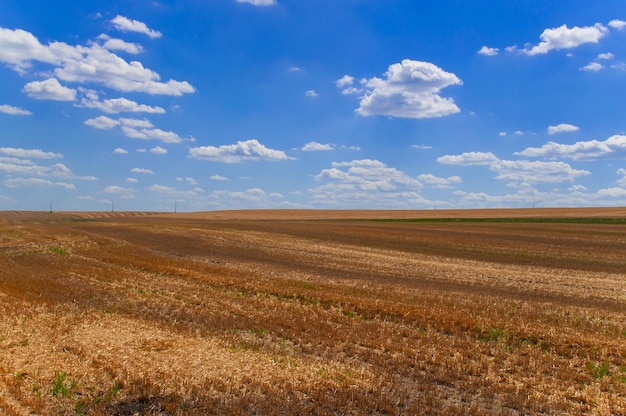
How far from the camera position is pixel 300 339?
42.1 feet

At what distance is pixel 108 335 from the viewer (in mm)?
12328

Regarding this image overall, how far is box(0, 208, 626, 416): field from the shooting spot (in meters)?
8.71

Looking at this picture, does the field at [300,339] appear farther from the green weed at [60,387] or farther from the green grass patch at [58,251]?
the green grass patch at [58,251]

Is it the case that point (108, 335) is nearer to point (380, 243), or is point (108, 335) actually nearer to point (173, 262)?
point (173, 262)

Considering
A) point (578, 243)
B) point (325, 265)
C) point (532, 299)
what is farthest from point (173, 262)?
point (578, 243)

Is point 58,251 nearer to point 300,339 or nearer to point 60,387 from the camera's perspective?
point 300,339

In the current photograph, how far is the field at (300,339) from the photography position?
8.71m

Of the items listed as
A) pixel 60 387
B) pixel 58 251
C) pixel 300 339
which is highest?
pixel 58 251

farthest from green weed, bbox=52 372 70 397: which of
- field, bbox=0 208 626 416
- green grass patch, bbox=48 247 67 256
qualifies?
green grass patch, bbox=48 247 67 256

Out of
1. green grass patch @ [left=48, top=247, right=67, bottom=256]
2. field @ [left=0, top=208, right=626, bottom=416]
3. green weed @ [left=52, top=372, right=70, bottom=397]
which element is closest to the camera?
green weed @ [left=52, top=372, right=70, bottom=397]

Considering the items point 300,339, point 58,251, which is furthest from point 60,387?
point 58,251

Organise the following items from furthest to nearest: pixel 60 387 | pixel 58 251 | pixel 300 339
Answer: pixel 58 251 → pixel 300 339 → pixel 60 387

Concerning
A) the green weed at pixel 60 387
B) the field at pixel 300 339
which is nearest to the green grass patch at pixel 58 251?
the field at pixel 300 339

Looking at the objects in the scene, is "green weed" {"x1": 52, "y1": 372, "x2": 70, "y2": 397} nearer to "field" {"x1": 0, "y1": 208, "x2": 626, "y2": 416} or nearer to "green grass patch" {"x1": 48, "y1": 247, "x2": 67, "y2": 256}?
"field" {"x1": 0, "y1": 208, "x2": 626, "y2": 416}
